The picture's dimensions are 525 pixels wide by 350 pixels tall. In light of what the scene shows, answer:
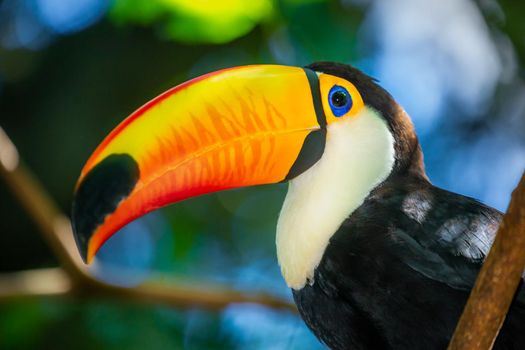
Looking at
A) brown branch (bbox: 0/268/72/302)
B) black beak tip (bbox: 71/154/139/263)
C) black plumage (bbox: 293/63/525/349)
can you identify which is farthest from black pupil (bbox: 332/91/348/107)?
brown branch (bbox: 0/268/72/302)

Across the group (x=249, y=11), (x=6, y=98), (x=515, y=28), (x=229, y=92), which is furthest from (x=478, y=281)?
(x=6, y=98)

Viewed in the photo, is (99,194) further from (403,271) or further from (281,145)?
(403,271)

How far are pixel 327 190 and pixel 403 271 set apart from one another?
47cm

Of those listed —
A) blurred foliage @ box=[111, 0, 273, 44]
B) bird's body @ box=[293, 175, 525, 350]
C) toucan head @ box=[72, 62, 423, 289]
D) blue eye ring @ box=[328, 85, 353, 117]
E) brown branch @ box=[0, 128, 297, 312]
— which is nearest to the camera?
bird's body @ box=[293, 175, 525, 350]

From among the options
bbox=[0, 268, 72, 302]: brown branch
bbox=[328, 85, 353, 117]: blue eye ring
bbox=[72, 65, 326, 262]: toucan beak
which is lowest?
bbox=[0, 268, 72, 302]: brown branch

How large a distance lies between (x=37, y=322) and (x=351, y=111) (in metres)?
4.17

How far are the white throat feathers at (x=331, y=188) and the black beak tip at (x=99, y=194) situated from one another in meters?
0.62

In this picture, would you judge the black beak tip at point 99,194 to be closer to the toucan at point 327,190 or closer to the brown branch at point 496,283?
the toucan at point 327,190

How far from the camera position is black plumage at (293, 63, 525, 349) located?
9.73 feet

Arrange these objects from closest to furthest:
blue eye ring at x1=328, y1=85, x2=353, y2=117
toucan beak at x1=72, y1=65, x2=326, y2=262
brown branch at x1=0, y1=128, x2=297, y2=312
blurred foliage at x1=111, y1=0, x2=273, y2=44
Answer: toucan beak at x1=72, y1=65, x2=326, y2=262 < blue eye ring at x1=328, y1=85, x2=353, y2=117 < blurred foliage at x1=111, y1=0, x2=273, y2=44 < brown branch at x1=0, y1=128, x2=297, y2=312

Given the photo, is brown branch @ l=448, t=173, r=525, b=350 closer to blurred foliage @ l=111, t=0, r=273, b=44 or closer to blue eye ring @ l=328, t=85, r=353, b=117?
blue eye ring @ l=328, t=85, r=353, b=117

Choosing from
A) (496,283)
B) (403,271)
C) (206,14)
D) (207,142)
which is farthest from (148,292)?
(496,283)

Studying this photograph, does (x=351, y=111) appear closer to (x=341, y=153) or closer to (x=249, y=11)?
(x=341, y=153)

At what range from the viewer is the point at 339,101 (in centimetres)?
344
